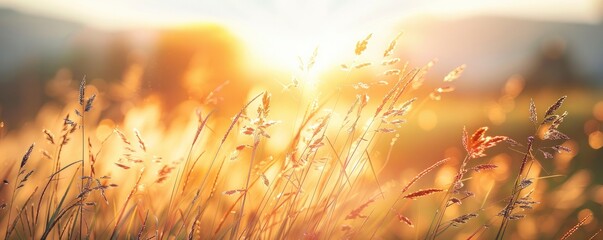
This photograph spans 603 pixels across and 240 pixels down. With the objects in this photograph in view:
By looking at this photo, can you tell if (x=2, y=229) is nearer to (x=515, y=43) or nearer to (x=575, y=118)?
(x=575, y=118)

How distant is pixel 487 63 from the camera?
160250 mm

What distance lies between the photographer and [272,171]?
271cm

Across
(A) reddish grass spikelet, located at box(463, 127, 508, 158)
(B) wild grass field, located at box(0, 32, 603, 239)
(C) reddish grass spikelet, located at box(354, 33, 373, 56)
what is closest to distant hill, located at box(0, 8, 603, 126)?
(C) reddish grass spikelet, located at box(354, 33, 373, 56)

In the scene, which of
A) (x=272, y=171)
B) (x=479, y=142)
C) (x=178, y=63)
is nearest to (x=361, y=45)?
(x=479, y=142)

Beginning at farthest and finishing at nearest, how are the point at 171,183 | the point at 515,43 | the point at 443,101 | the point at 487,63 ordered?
the point at 487,63, the point at 515,43, the point at 443,101, the point at 171,183

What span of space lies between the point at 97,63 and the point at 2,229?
21959mm

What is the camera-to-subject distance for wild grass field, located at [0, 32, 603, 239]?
6.73ft

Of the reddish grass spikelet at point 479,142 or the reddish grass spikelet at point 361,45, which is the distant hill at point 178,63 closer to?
the reddish grass spikelet at point 361,45

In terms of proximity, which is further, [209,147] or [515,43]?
[515,43]

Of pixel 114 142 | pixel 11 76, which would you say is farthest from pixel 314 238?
pixel 11 76

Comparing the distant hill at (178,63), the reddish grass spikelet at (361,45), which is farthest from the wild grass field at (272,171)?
the distant hill at (178,63)

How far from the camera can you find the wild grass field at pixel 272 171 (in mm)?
2053

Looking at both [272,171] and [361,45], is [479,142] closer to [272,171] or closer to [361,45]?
[361,45]

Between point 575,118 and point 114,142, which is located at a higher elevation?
point 575,118
